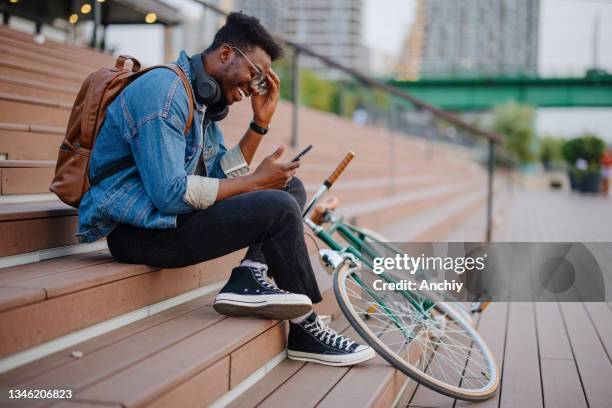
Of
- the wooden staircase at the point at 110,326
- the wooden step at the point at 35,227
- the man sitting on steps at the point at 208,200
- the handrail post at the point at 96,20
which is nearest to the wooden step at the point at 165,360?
the wooden staircase at the point at 110,326

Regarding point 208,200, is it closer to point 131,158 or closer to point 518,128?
point 131,158

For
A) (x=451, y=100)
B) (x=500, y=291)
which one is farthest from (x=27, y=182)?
(x=451, y=100)

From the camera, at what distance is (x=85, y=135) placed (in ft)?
7.27

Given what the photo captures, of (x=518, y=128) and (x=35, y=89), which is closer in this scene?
(x=35, y=89)

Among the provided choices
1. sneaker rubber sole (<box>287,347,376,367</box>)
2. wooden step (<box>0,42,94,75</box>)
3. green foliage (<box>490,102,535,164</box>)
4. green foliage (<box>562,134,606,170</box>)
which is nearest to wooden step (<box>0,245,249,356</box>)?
sneaker rubber sole (<box>287,347,376,367</box>)

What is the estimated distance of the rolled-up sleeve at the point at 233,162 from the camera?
2814mm

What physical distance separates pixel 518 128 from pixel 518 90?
11.1 metres

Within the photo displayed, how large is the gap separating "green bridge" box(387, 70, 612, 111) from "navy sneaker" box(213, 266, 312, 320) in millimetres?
32913

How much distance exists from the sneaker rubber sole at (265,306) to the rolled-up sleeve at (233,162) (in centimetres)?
64

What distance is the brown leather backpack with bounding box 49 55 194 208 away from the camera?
7.27ft

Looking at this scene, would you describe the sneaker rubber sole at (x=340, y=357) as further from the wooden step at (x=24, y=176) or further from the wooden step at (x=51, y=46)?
the wooden step at (x=51, y=46)

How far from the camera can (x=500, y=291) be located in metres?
4.90

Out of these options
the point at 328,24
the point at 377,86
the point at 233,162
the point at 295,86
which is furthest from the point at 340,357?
the point at 328,24

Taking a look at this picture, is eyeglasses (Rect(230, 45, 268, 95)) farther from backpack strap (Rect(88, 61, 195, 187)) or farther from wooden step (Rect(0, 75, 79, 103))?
wooden step (Rect(0, 75, 79, 103))
